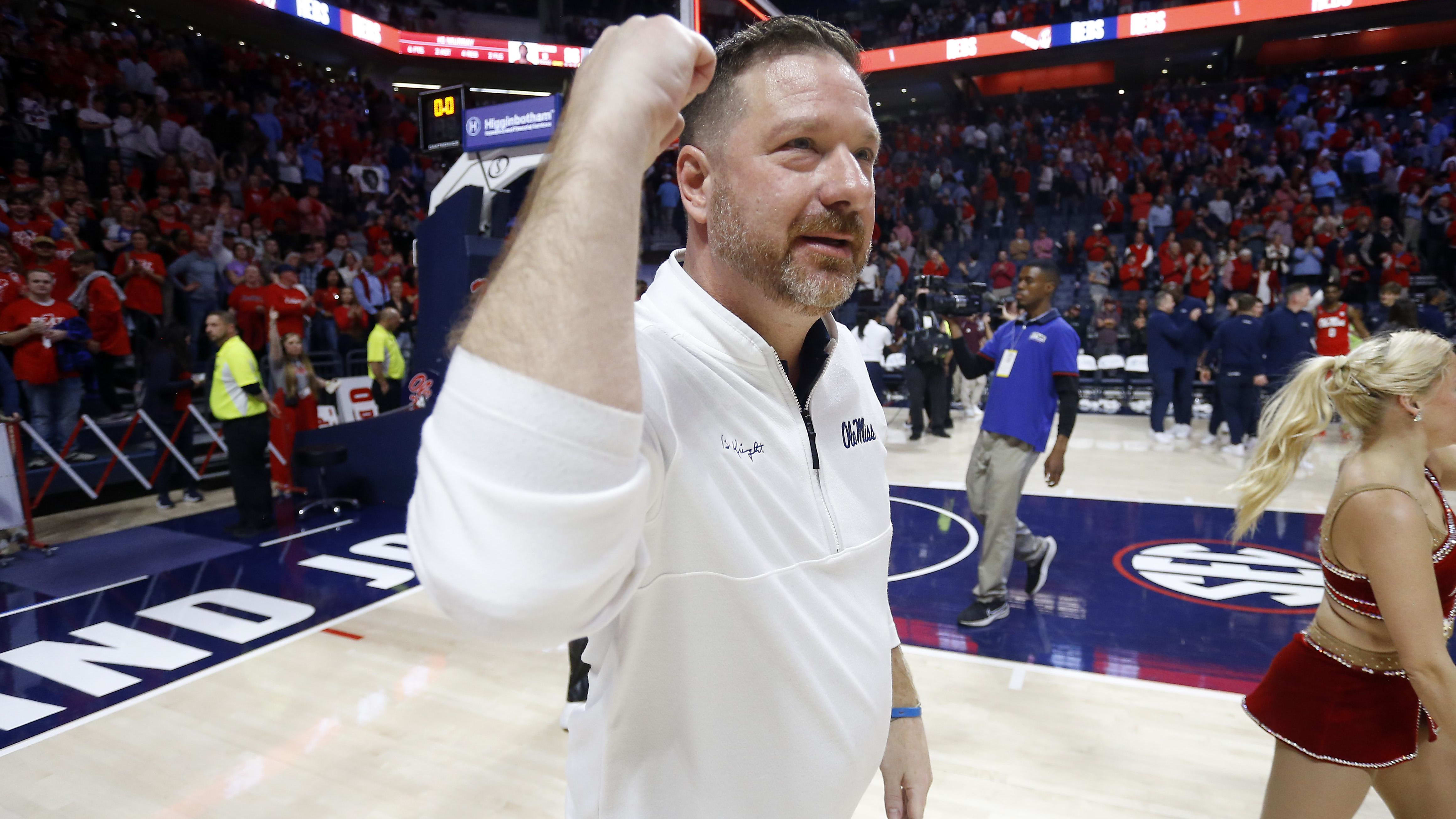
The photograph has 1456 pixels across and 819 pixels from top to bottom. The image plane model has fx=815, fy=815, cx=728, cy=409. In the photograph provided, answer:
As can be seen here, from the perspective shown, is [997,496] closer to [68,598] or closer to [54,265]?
[68,598]

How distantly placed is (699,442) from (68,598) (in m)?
6.11

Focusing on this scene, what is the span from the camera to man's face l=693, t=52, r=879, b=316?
1.04 m

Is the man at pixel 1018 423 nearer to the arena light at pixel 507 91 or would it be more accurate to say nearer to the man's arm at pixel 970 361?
the man's arm at pixel 970 361

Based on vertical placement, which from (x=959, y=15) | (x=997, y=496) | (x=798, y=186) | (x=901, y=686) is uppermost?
(x=959, y=15)

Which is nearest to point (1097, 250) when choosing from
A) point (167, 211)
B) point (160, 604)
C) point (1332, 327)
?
point (1332, 327)

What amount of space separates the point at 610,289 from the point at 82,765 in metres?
3.99

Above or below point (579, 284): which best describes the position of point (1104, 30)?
above

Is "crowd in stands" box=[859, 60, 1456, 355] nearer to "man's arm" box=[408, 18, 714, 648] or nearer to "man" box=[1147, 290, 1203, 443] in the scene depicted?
"man" box=[1147, 290, 1203, 443]

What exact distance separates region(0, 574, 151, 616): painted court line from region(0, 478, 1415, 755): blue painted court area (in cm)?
2

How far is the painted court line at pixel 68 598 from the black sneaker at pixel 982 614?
5.43 meters

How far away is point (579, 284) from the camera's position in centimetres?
61

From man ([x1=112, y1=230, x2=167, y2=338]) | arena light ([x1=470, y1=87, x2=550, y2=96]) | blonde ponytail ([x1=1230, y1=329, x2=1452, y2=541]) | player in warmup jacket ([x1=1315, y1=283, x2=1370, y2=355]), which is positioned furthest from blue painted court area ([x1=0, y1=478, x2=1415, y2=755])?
arena light ([x1=470, y1=87, x2=550, y2=96])

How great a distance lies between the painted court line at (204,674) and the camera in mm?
3551

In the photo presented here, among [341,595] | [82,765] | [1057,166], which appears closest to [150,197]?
[341,595]
